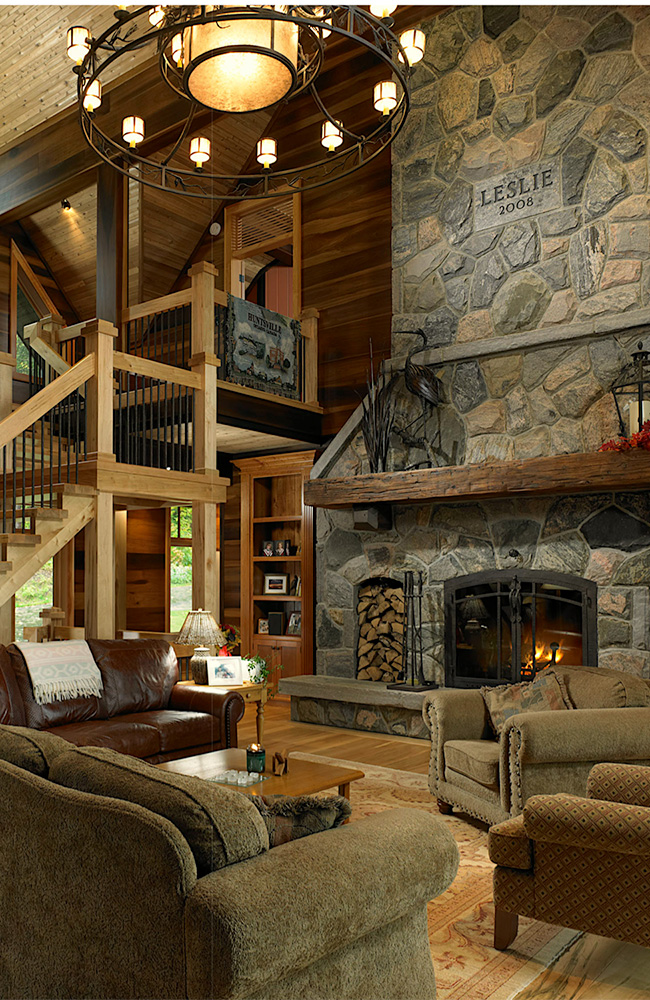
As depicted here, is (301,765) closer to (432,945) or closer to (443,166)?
(432,945)

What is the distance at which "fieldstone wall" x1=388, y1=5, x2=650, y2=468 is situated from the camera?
18.9ft

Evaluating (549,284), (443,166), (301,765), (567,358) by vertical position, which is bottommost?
(301,765)

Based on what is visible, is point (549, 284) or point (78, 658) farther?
point (549, 284)

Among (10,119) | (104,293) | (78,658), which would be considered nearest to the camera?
(78,658)

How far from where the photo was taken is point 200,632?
5328 mm

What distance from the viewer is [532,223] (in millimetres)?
6207

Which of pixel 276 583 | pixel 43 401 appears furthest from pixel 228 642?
pixel 43 401

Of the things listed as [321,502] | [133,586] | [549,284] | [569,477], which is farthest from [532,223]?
[133,586]

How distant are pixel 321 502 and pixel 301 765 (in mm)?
2984

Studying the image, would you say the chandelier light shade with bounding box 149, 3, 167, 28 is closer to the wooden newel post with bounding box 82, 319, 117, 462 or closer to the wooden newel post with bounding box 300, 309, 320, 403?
the wooden newel post with bounding box 82, 319, 117, 462

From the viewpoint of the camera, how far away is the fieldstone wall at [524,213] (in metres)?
5.76

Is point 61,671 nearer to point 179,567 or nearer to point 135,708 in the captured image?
point 135,708

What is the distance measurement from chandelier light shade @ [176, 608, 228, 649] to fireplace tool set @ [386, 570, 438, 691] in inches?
68.2

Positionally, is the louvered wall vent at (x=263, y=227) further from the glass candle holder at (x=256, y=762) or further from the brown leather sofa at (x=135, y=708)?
the glass candle holder at (x=256, y=762)
